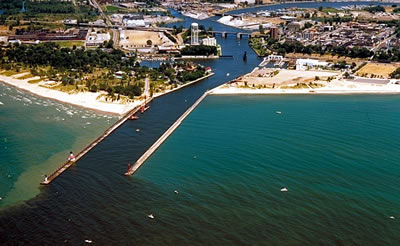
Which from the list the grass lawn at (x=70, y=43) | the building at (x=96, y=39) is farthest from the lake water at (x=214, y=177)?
the building at (x=96, y=39)

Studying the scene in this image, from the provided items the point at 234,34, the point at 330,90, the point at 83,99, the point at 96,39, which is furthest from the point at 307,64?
the point at 96,39

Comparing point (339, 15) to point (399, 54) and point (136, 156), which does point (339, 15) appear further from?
point (136, 156)

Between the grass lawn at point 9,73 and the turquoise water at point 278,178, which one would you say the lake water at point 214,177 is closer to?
the turquoise water at point 278,178

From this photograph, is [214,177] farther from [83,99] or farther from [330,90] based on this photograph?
[330,90]

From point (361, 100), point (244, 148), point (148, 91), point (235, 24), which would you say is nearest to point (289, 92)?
→ point (361, 100)

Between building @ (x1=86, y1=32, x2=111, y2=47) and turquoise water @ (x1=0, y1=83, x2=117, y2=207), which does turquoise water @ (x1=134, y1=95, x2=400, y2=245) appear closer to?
turquoise water @ (x1=0, y1=83, x2=117, y2=207)

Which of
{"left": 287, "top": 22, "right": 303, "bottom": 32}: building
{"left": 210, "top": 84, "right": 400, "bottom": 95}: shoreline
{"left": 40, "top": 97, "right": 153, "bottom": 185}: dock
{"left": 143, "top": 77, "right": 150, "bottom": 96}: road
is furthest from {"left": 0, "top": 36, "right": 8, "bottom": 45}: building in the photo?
{"left": 287, "top": 22, "right": 303, "bottom": 32}: building
